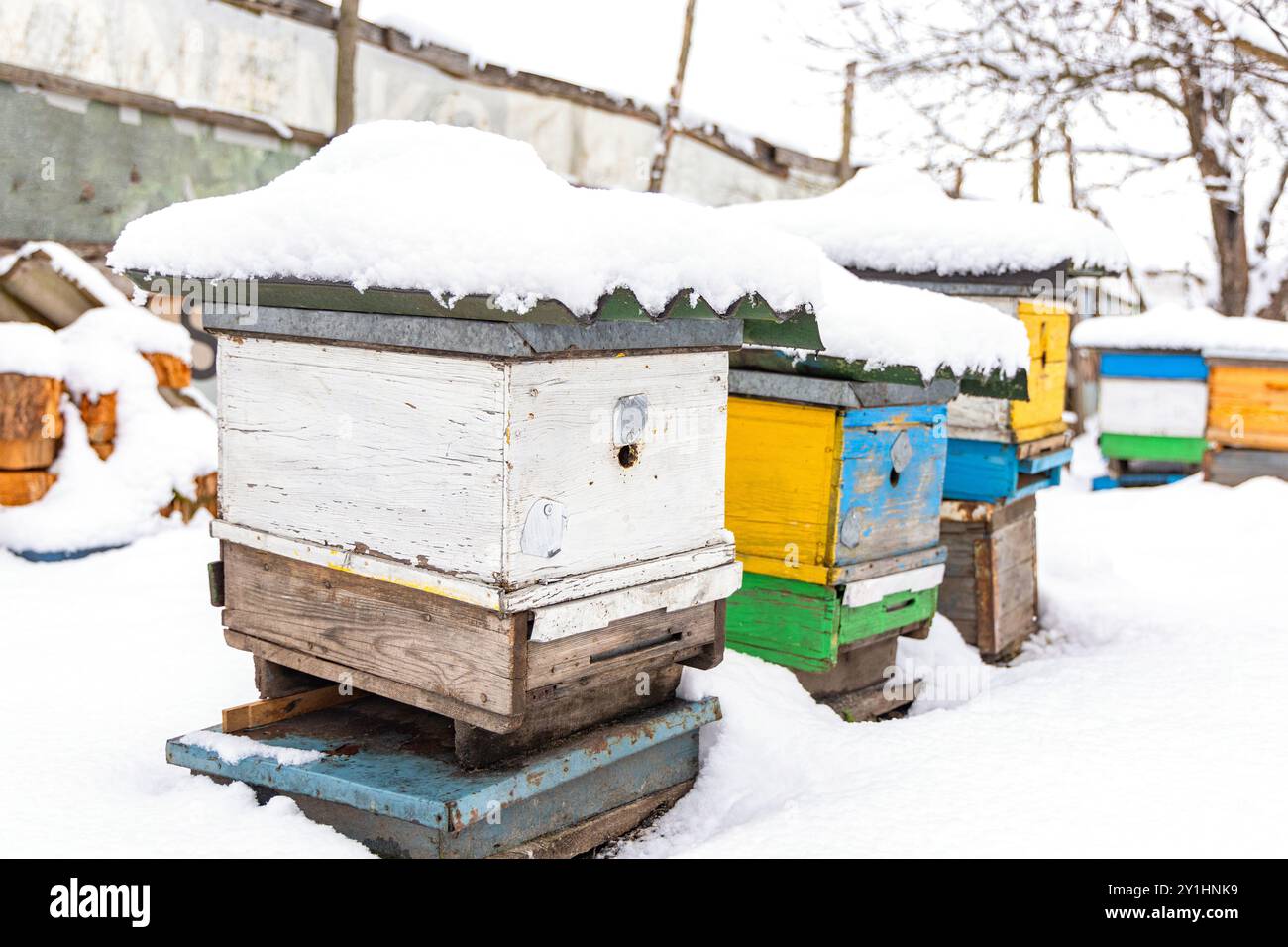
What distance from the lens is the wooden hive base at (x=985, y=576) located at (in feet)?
16.8

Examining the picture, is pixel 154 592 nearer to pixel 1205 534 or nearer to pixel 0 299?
pixel 0 299

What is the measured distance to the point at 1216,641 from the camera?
492 cm

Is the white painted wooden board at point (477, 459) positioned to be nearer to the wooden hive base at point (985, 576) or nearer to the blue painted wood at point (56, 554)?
the wooden hive base at point (985, 576)

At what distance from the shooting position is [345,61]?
8148 mm

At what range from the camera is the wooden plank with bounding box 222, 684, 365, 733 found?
3.21 metres

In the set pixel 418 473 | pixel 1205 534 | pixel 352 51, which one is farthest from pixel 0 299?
pixel 1205 534

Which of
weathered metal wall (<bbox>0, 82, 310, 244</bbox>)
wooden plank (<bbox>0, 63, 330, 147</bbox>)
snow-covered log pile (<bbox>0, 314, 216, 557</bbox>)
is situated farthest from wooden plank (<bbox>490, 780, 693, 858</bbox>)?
wooden plank (<bbox>0, 63, 330, 147</bbox>)

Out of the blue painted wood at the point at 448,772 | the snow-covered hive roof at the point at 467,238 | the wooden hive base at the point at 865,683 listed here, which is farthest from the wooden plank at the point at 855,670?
the snow-covered hive roof at the point at 467,238

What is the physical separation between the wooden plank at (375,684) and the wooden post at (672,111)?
9188mm

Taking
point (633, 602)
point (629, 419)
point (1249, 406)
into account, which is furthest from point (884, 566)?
point (1249, 406)

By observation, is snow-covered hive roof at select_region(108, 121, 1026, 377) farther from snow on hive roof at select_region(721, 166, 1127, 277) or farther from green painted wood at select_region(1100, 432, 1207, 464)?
green painted wood at select_region(1100, 432, 1207, 464)

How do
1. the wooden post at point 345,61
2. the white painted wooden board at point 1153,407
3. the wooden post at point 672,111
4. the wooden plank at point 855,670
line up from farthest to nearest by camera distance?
1. the wooden post at point 672,111
2. the white painted wooden board at point 1153,407
3. the wooden post at point 345,61
4. the wooden plank at point 855,670

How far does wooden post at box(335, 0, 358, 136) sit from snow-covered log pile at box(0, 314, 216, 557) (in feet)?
7.73
